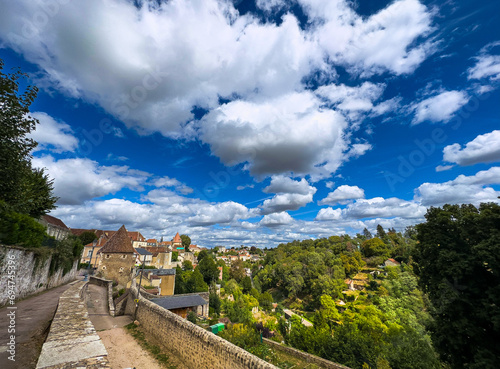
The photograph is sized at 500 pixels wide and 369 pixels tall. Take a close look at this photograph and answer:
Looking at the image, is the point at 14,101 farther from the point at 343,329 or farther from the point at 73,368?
the point at 343,329

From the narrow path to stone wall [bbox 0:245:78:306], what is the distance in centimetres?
368

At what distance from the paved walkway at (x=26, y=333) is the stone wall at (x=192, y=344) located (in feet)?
14.6

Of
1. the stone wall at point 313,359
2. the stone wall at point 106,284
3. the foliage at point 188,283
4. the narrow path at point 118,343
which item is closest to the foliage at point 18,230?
the narrow path at point 118,343

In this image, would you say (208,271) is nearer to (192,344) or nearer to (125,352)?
(125,352)

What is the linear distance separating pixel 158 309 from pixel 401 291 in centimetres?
4835

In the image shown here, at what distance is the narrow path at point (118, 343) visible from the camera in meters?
8.55

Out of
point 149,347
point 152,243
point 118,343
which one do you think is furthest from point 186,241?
point 149,347

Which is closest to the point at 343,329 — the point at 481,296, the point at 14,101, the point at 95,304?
the point at 481,296

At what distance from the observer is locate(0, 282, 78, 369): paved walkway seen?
466 cm

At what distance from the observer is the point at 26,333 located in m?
6.42

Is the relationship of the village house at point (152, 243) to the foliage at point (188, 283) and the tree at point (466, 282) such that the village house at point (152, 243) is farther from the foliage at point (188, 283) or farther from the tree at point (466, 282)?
the tree at point (466, 282)

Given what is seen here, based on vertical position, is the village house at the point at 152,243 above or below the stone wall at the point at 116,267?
above

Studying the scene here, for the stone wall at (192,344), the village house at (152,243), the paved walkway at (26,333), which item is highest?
the village house at (152,243)

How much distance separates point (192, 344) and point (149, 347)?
11.2 feet
